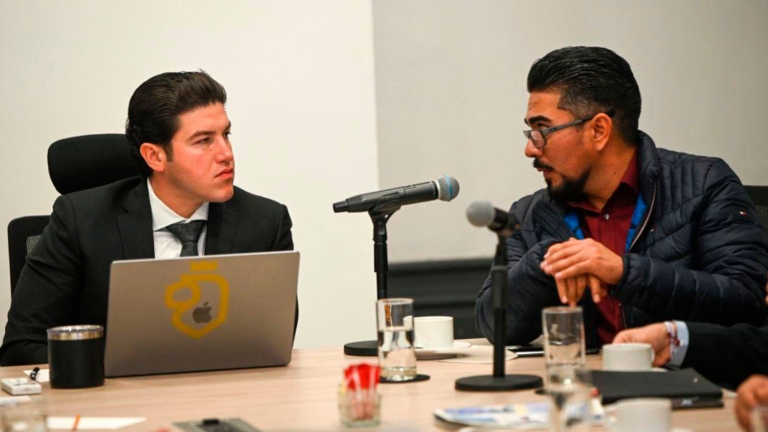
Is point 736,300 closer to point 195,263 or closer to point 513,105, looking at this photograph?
point 195,263

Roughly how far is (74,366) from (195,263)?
308 mm

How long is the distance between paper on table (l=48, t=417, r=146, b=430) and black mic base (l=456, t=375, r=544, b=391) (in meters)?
0.54

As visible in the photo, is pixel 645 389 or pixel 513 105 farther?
pixel 513 105

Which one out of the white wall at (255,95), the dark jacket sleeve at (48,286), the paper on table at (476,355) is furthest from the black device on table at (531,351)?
the white wall at (255,95)

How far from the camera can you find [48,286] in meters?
2.49

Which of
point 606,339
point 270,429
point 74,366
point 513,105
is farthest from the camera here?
point 513,105

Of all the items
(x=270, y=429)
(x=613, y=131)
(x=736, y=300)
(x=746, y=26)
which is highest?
(x=746, y=26)

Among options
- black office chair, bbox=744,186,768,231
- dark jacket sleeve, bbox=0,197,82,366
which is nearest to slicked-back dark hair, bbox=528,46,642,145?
black office chair, bbox=744,186,768,231

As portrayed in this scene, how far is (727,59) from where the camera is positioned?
388 centimetres

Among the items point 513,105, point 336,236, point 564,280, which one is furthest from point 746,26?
point 564,280

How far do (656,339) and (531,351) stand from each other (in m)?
0.38

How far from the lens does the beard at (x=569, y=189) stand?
8.25ft

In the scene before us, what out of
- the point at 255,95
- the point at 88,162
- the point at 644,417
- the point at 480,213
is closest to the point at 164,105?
the point at 88,162

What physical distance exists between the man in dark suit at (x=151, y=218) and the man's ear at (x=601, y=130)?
91cm
